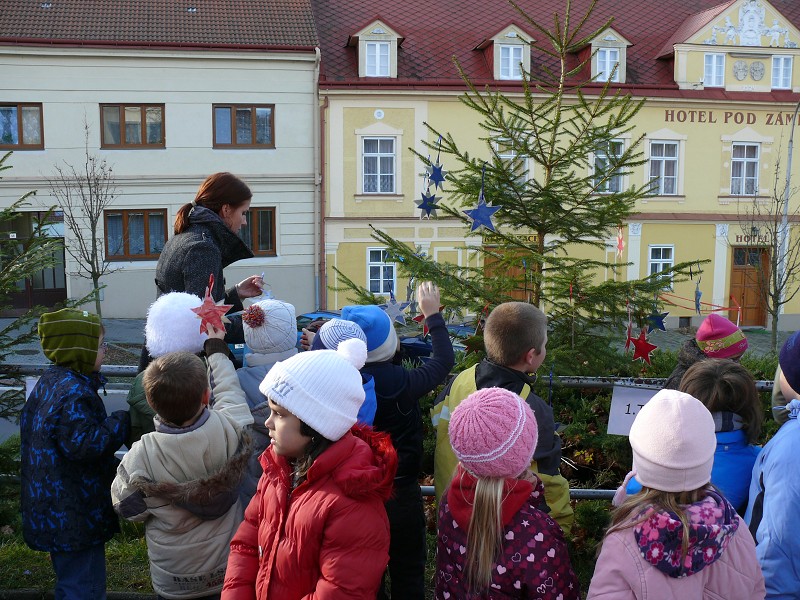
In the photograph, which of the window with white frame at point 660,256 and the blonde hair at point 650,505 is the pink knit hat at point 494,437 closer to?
the blonde hair at point 650,505

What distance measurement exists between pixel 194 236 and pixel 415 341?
2.18 m

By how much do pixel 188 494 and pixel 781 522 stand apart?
6.90 feet

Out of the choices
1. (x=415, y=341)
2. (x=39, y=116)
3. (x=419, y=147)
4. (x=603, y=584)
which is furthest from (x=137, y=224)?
(x=603, y=584)

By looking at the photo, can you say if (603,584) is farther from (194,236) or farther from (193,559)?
(194,236)

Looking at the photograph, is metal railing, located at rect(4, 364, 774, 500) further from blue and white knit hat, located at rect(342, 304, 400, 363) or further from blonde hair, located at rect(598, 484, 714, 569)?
blonde hair, located at rect(598, 484, 714, 569)

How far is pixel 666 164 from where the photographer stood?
25094 mm

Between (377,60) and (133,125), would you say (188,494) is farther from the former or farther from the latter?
(377,60)

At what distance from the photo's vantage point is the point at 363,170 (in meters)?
23.8

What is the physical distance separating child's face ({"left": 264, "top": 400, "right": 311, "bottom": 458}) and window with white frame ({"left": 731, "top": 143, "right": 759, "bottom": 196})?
25.9 m

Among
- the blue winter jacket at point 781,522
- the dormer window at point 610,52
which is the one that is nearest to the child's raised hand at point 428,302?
the blue winter jacket at point 781,522

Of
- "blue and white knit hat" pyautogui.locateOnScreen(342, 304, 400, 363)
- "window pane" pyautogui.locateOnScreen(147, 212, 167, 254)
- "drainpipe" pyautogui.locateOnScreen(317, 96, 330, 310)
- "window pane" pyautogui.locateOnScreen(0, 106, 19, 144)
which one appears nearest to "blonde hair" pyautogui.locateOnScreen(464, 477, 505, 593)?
"blue and white knit hat" pyautogui.locateOnScreen(342, 304, 400, 363)

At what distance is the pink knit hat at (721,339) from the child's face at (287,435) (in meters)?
2.26

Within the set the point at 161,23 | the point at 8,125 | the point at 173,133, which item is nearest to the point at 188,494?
the point at 173,133

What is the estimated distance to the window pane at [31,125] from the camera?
22359 millimetres
